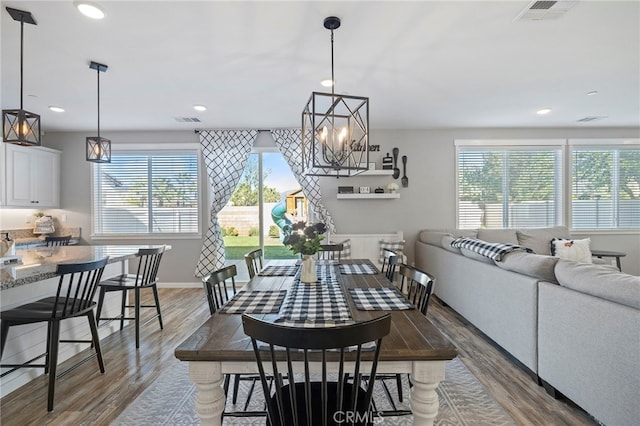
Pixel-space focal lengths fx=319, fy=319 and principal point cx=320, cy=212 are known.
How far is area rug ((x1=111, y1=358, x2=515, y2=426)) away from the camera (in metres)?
1.93

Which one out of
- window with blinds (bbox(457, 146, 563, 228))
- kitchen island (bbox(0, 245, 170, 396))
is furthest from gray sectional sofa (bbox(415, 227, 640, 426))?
kitchen island (bbox(0, 245, 170, 396))

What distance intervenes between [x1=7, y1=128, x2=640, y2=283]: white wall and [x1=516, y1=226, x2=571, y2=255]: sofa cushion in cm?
97

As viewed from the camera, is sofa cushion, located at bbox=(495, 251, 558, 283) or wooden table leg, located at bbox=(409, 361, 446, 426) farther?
sofa cushion, located at bbox=(495, 251, 558, 283)

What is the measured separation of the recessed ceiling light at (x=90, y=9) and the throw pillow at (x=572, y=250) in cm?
561

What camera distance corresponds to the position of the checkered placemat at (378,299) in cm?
172

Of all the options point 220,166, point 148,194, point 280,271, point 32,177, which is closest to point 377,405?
point 280,271

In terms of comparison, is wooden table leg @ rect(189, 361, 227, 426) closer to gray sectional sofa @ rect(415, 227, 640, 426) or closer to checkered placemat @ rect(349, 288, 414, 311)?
checkered placemat @ rect(349, 288, 414, 311)

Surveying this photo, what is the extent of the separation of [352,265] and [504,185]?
3734mm

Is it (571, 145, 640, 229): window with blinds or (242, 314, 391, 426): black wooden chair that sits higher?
(571, 145, 640, 229): window with blinds

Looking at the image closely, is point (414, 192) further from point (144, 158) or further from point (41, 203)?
point (41, 203)

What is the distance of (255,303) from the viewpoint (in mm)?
1794

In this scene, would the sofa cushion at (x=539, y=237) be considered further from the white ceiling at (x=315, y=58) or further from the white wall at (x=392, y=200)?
the white ceiling at (x=315, y=58)

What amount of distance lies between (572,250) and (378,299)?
156 inches

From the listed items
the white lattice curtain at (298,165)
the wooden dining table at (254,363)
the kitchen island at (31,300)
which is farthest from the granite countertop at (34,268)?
A: the white lattice curtain at (298,165)
